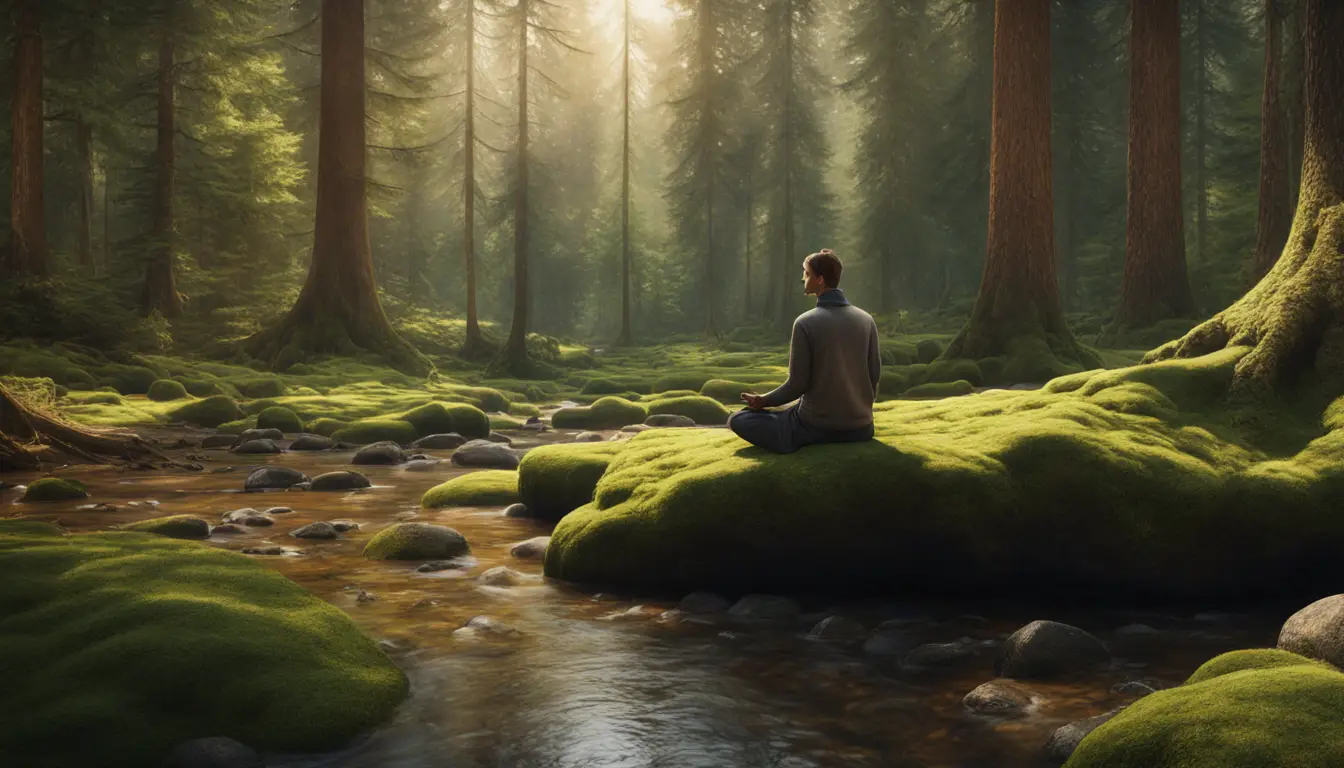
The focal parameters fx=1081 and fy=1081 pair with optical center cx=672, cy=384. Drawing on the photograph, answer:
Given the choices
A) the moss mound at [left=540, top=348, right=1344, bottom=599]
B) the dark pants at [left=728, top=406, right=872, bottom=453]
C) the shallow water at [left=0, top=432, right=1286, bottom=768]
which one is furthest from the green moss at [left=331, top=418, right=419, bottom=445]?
the dark pants at [left=728, top=406, right=872, bottom=453]

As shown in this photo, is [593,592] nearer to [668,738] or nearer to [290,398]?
[668,738]

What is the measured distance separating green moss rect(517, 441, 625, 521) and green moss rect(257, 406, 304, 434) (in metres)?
8.21

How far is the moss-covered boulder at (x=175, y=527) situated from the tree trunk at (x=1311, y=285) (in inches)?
329

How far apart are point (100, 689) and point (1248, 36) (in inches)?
1738

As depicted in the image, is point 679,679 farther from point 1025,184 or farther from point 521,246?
point 521,246

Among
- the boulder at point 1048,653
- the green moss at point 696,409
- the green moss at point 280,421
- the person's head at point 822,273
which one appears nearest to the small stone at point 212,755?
the boulder at point 1048,653

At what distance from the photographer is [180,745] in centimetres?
438

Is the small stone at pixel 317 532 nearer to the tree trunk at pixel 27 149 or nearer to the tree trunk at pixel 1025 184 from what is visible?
the tree trunk at pixel 1025 184

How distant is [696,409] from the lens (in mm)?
18250

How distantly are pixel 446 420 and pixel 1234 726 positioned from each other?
1472 centimetres

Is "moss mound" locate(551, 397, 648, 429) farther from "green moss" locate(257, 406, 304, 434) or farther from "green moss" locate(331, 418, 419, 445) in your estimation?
"green moss" locate(257, 406, 304, 434)

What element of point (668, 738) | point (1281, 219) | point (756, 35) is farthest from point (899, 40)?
point (668, 738)

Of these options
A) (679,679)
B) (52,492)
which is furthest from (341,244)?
(679,679)

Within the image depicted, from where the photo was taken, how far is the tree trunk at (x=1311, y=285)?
322 inches
